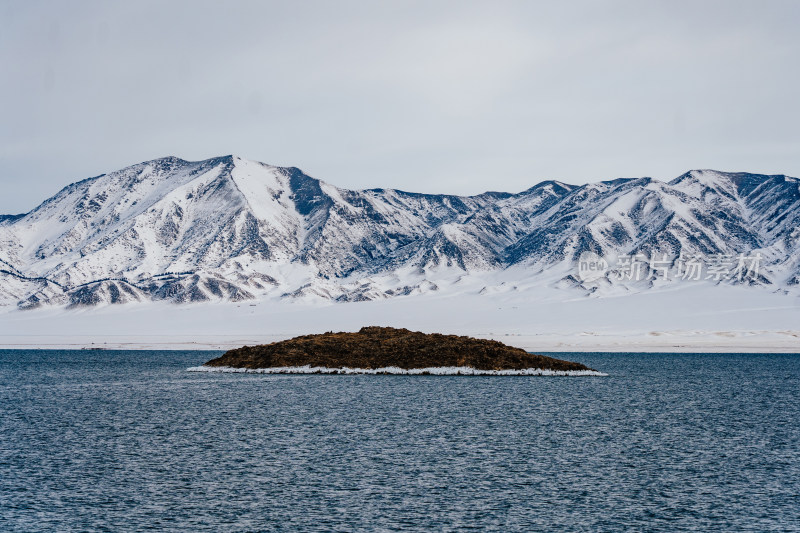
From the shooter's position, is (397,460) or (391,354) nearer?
(397,460)

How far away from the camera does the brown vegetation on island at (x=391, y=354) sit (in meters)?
105

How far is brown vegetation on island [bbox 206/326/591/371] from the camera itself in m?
105

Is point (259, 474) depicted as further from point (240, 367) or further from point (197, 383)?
point (240, 367)

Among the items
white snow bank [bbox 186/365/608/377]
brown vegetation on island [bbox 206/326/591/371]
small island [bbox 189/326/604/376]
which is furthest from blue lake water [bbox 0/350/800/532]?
brown vegetation on island [bbox 206/326/591/371]

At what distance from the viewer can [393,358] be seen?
109 m

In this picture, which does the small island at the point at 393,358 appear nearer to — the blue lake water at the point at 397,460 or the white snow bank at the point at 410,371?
the white snow bank at the point at 410,371

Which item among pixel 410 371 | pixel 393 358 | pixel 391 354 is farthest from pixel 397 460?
pixel 391 354

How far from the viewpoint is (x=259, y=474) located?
38.1 meters

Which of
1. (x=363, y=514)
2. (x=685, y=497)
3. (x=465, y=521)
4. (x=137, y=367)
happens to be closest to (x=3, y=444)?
(x=363, y=514)

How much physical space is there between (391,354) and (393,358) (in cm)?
107

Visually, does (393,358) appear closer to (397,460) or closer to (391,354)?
(391,354)

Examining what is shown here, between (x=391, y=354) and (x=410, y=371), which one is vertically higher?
(x=391, y=354)

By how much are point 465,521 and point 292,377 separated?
72781 millimetres

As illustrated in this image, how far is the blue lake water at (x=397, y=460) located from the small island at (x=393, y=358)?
75.2 feet
